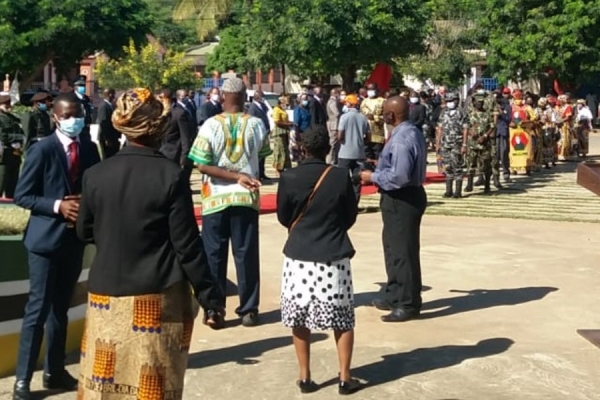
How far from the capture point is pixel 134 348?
4516 millimetres

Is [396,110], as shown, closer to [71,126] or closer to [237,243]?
[237,243]

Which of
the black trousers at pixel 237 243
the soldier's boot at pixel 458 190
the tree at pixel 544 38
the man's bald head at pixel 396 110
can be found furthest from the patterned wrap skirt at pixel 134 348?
the tree at pixel 544 38

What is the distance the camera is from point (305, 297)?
6.36 metres

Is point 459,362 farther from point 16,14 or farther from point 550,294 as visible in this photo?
point 16,14

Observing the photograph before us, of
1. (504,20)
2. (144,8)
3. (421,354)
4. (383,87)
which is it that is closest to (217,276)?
(421,354)

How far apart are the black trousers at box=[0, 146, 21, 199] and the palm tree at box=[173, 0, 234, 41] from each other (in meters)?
40.3

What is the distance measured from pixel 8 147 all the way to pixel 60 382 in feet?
27.3

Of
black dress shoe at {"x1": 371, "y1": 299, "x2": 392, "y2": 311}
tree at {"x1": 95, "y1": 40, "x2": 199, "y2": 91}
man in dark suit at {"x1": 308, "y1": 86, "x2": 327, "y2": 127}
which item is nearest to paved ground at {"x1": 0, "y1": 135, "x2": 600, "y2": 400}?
black dress shoe at {"x1": 371, "y1": 299, "x2": 392, "y2": 311}

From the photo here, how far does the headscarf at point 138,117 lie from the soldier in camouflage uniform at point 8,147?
384 inches

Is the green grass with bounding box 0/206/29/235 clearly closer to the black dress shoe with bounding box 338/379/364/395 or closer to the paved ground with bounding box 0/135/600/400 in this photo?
Result: the paved ground with bounding box 0/135/600/400

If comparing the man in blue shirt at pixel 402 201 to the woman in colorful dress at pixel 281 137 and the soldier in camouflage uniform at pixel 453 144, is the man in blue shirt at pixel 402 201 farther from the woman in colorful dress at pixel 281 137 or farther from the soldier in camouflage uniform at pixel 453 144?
the woman in colorful dress at pixel 281 137

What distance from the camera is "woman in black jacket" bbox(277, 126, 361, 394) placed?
6.36m

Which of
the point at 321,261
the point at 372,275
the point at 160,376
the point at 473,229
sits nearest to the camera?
the point at 160,376

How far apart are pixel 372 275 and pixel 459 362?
9.95 ft
